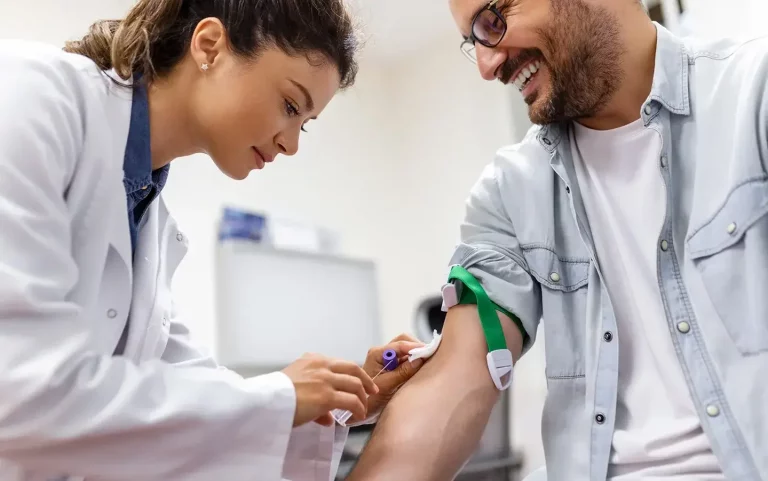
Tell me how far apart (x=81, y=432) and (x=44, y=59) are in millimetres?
467

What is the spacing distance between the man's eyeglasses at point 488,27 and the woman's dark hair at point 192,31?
333 mm

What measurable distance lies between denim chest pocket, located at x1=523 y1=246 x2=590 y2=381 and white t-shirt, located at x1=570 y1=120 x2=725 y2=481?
0.05 m

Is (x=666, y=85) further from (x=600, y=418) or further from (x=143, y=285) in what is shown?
(x=143, y=285)

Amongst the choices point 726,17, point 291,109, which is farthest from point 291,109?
point 726,17

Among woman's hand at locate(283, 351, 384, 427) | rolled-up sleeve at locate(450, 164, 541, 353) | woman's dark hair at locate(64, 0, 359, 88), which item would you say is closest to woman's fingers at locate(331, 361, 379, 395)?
woman's hand at locate(283, 351, 384, 427)

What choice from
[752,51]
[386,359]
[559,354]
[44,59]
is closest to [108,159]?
[44,59]

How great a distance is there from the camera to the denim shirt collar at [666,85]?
1105mm

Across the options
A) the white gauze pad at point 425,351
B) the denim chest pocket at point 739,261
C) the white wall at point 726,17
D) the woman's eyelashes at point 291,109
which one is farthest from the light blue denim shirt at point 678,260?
the white wall at point 726,17

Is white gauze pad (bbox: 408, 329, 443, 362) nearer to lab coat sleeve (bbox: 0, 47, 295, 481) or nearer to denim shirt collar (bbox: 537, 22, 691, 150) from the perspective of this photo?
lab coat sleeve (bbox: 0, 47, 295, 481)

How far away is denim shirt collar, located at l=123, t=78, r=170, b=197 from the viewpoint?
984 mm

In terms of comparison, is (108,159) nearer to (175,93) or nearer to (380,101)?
(175,93)

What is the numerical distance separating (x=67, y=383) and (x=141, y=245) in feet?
1.17

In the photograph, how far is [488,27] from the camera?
51.6 inches

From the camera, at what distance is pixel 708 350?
Answer: 3.15 ft
